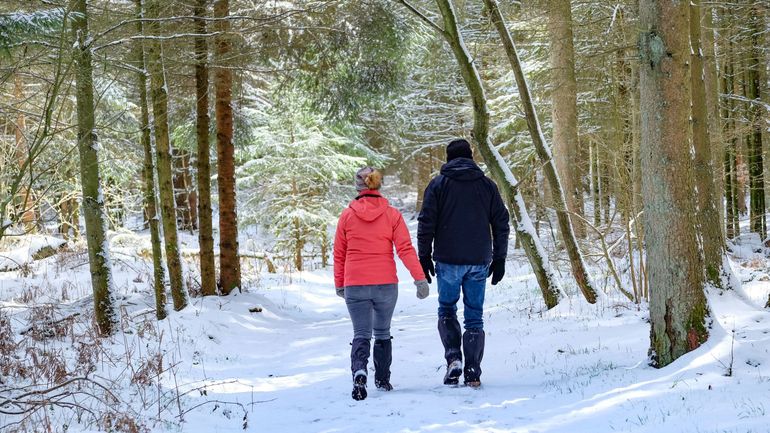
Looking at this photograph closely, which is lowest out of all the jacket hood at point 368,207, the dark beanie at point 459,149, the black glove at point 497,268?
the black glove at point 497,268

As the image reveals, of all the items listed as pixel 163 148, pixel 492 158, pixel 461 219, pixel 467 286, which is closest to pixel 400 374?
pixel 467 286

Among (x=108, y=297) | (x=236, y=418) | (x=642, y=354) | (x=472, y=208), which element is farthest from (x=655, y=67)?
(x=108, y=297)

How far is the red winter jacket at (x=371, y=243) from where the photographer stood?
5020 mm

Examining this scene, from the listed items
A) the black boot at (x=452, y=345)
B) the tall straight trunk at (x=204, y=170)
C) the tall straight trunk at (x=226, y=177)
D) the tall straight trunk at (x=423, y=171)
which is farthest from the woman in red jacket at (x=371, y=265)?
the tall straight trunk at (x=423, y=171)

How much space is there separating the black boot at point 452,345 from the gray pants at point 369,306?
1.61 ft

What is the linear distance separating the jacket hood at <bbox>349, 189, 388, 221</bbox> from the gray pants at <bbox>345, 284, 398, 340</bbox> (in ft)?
2.00

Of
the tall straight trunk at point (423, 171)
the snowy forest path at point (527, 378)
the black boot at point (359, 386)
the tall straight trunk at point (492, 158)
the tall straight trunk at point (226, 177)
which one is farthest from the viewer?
the tall straight trunk at point (423, 171)

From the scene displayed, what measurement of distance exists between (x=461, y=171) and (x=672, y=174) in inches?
65.2

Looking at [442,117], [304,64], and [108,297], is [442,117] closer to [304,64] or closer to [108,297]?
[304,64]

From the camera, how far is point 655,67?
4488 millimetres

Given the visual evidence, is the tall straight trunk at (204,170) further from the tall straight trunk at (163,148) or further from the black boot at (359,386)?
the black boot at (359,386)

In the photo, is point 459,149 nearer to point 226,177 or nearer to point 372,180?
point 372,180

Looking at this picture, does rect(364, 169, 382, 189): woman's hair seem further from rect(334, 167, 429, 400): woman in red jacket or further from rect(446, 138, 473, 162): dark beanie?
rect(446, 138, 473, 162): dark beanie

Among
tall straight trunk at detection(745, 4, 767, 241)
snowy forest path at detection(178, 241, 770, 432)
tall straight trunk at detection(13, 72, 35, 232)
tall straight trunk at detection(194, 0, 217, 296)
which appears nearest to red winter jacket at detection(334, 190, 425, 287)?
Answer: snowy forest path at detection(178, 241, 770, 432)
